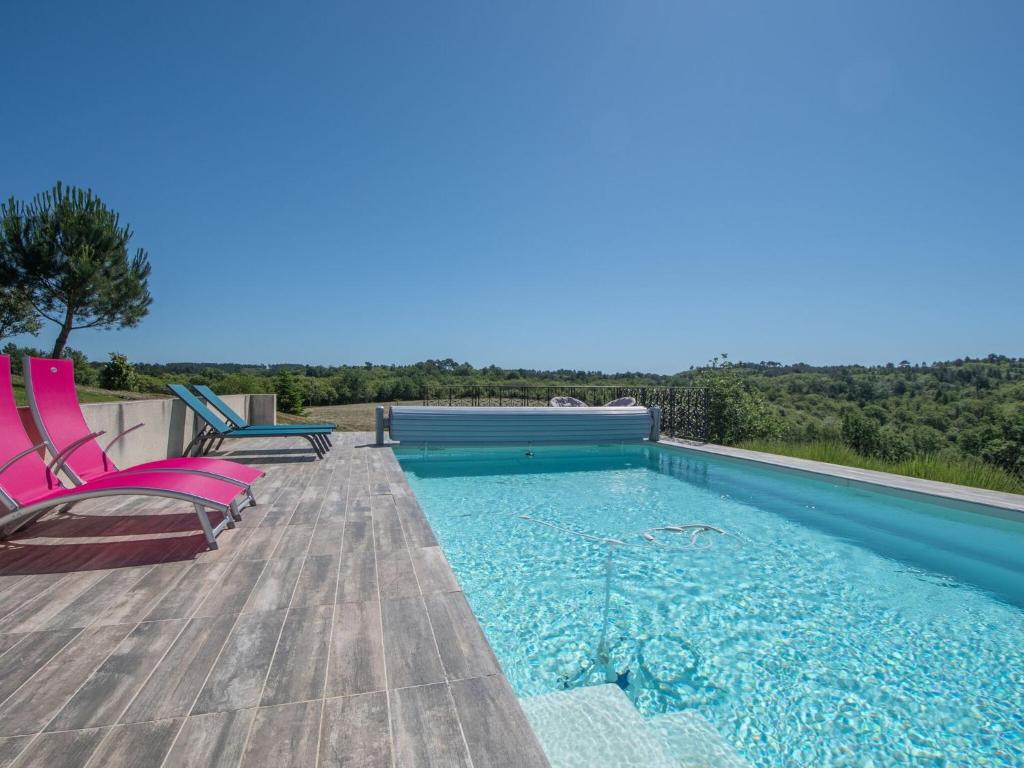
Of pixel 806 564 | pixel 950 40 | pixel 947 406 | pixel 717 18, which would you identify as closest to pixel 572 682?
pixel 806 564

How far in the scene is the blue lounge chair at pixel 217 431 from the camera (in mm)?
5887

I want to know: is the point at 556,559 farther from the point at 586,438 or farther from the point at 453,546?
the point at 586,438

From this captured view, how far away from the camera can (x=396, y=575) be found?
2455 millimetres

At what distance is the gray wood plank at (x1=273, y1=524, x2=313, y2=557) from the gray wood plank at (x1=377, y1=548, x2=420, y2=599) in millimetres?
486

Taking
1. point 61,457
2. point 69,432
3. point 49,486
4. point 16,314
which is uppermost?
point 16,314

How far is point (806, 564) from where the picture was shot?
374 cm

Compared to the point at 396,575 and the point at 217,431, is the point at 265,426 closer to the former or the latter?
the point at 217,431

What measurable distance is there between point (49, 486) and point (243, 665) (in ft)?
7.79

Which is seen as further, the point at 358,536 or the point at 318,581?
the point at 358,536

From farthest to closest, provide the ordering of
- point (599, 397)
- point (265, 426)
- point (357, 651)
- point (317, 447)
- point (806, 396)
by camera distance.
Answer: point (806, 396)
point (599, 397)
point (265, 426)
point (317, 447)
point (357, 651)

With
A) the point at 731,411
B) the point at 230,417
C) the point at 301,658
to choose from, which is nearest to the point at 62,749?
the point at 301,658

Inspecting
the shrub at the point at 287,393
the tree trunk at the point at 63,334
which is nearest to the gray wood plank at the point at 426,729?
the shrub at the point at 287,393

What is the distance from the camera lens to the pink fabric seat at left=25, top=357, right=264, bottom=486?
311cm

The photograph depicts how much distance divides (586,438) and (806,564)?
15.5 feet
